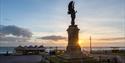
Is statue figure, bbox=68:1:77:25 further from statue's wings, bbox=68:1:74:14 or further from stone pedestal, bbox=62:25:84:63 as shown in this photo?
stone pedestal, bbox=62:25:84:63

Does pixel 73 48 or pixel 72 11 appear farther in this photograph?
pixel 72 11

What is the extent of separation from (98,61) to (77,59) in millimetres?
2389

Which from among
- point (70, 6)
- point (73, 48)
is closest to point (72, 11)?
point (70, 6)

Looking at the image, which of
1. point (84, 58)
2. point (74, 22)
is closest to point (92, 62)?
point (84, 58)

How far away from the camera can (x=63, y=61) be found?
1909cm

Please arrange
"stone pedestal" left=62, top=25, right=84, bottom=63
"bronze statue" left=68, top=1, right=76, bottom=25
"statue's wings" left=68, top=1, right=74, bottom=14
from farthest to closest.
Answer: "statue's wings" left=68, top=1, right=74, bottom=14
"bronze statue" left=68, top=1, right=76, bottom=25
"stone pedestal" left=62, top=25, right=84, bottom=63

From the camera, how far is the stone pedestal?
1966 centimetres

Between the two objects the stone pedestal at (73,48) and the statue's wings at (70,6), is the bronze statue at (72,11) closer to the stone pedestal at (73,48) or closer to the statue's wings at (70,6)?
the statue's wings at (70,6)

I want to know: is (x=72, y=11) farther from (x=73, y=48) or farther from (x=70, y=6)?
(x=73, y=48)

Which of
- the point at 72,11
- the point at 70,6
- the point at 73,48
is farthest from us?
the point at 70,6

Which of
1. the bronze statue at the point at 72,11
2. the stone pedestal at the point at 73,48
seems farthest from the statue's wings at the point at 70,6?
the stone pedestal at the point at 73,48

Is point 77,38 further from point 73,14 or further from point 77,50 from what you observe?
point 73,14

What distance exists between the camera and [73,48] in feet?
68.0

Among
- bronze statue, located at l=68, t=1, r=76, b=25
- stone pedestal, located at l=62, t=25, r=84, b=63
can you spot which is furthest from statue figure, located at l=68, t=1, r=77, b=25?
stone pedestal, located at l=62, t=25, r=84, b=63
